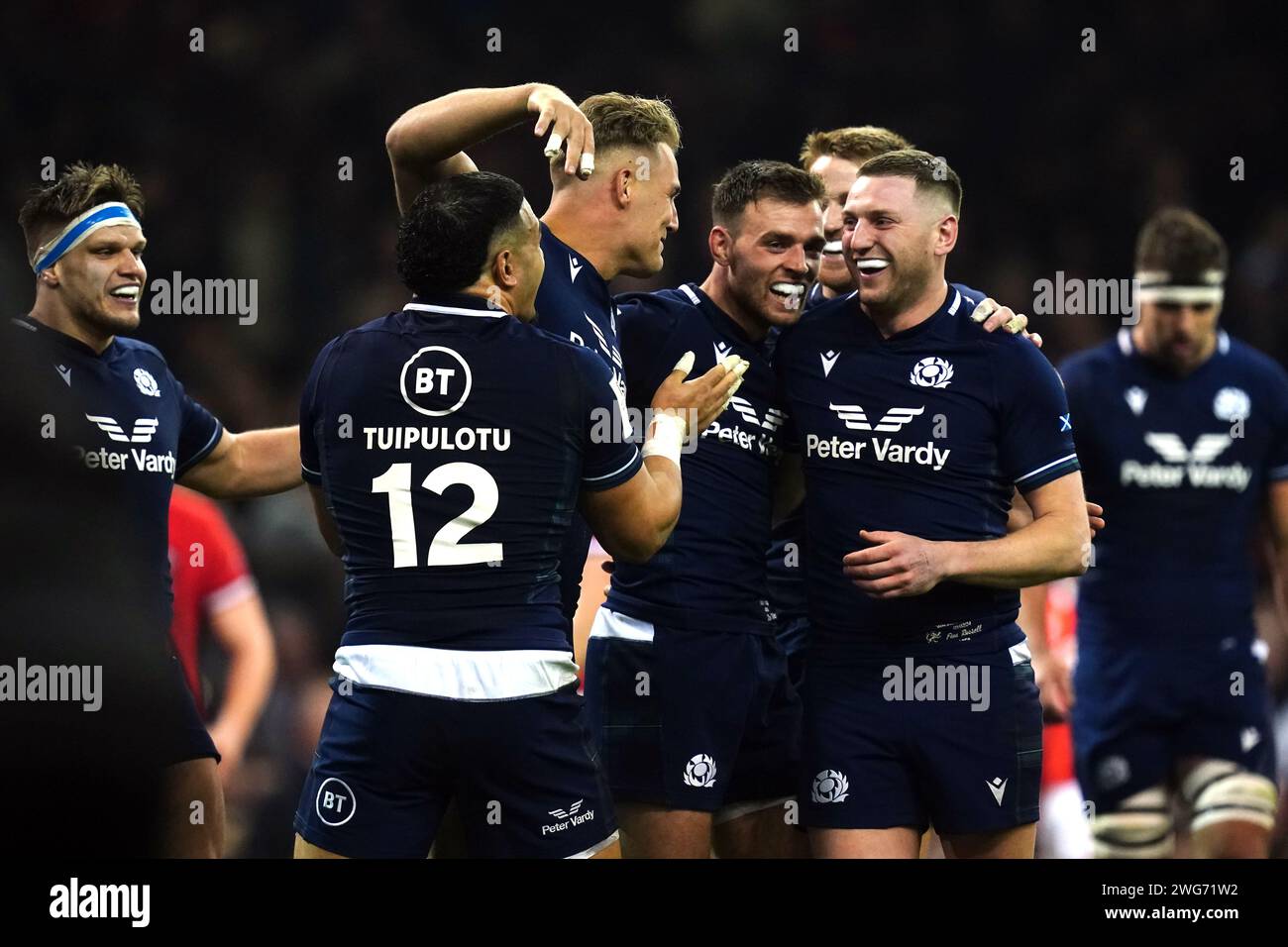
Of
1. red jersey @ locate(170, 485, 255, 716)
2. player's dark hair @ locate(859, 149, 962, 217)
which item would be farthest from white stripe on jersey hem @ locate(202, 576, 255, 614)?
player's dark hair @ locate(859, 149, 962, 217)

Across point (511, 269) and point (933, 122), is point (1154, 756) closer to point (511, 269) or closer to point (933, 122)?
point (511, 269)

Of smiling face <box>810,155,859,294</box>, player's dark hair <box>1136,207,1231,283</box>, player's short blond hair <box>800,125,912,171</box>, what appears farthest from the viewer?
player's dark hair <box>1136,207,1231,283</box>

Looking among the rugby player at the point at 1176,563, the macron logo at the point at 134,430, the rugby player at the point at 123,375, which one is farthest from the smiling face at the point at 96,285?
the rugby player at the point at 1176,563

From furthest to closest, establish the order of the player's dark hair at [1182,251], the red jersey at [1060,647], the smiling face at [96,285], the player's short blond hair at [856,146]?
the red jersey at [1060,647] → the player's dark hair at [1182,251] → the player's short blond hair at [856,146] → the smiling face at [96,285]

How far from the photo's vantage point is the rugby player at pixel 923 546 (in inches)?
166

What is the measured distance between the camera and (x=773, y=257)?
15.0 feet

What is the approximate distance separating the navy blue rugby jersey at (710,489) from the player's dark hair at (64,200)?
5.32 ft

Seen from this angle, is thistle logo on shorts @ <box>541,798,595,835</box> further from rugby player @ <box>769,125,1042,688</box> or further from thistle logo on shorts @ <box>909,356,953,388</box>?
thistle logo on shorts @ <box>909,356,953,388</box>

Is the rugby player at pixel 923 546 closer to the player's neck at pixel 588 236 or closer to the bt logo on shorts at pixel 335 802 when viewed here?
the player's neck at pixel 588 236

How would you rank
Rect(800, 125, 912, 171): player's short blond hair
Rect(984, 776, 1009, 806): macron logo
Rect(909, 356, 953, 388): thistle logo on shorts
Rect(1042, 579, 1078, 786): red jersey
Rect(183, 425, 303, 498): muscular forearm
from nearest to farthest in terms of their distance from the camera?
Rect(984, 776, 1009, 806): macron logo → Rect(909, 356, 953, 388): thistle logo on shorts → Rect(183, 425, 303, 498): muscular forearm → Rect(800, 125, 912, 171): player's short blond hair → Rect(1042, 579, 1078, 786): red jersey

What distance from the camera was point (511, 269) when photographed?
12.3ft

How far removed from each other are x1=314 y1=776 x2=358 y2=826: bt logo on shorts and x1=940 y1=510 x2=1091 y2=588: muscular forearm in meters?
1.59

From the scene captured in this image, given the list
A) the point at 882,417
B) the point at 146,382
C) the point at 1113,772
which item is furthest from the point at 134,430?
the point at 1113,772

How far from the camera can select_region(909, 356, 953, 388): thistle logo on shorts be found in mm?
4336
